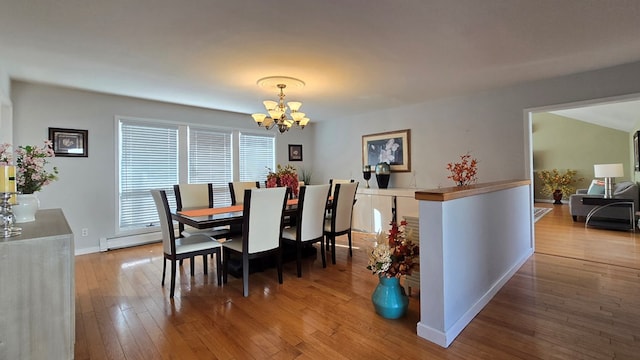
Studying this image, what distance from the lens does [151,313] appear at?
93.0 inches

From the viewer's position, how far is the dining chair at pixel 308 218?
3096 mm

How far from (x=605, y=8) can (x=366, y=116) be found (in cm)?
389

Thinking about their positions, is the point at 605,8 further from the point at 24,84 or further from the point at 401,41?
the point at 24,84

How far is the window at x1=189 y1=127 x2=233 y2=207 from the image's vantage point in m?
5.11

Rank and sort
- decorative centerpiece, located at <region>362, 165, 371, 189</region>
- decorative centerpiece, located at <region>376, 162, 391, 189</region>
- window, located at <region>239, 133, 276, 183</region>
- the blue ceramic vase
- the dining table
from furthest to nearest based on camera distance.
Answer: window, located at <region>239, 133, 276, 183</region> → decorative centerpiece, located at <region>362, 165, 371, 189</region> → decorative centerpiece, located at <region>376, 162, 391, 189</region> → the dining table → the blue ceramic vase

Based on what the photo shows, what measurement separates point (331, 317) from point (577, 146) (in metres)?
9.86

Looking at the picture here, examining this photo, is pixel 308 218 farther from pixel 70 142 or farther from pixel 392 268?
pixel 70 142

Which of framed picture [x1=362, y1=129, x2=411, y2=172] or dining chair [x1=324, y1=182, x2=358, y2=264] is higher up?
framed picture [x1=362, y1=129, x2=411, y2=172]

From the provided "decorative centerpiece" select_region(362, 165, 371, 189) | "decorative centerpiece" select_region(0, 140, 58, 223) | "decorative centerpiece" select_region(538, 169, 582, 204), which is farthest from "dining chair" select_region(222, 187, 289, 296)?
"decorative centerpiece" select_region(538, 169, 582, 204)

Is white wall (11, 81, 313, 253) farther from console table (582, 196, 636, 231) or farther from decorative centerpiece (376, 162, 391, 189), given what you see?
console table (582, 196, 636, 231)

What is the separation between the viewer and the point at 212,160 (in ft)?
17.6

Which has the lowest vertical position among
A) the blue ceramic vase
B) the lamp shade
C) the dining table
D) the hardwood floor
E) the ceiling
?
the hardwood floor

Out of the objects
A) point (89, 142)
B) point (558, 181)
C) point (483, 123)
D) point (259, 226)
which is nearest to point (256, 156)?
point (89, 142)

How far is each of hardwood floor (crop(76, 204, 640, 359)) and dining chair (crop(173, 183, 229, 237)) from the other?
45 centimetres
